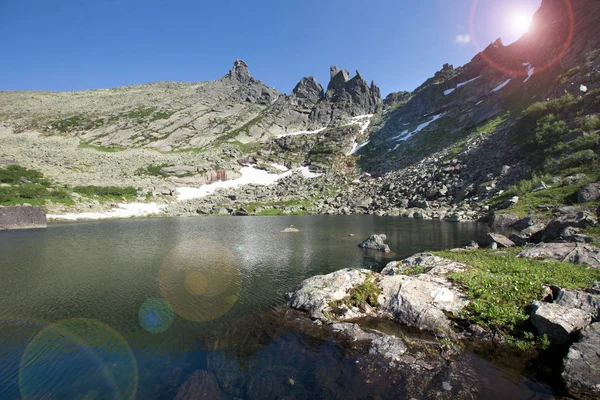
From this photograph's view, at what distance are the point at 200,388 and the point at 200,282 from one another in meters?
14.4

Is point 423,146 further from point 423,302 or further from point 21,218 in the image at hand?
point 21,218

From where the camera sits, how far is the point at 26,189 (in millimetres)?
79750

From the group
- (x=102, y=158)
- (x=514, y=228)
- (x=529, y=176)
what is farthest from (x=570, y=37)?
(x=102, y=158)

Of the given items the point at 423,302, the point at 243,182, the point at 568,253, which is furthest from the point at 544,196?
the point at 243,182

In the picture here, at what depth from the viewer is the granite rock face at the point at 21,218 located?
6103 cm

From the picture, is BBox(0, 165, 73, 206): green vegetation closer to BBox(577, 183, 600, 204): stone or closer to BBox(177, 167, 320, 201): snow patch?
BBox(177, 167, 320, 201): snow patch

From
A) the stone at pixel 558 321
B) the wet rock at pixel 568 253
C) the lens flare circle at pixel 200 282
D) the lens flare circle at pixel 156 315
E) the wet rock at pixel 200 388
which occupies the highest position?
the wet rock at pixel 568 253

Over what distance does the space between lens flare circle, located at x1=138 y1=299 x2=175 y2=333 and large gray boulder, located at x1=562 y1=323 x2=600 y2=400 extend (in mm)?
18046

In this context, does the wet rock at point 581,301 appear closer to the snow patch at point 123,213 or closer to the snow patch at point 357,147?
the snow patch at point 123,213

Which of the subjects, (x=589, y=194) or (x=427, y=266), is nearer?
(x=427, y=266)

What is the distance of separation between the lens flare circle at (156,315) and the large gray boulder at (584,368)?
59.2ft

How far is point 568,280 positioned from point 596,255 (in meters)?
6.86

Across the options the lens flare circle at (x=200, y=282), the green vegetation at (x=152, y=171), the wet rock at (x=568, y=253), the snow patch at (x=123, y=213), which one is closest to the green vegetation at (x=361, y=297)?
the lens flare circle at (x=200, y=282)

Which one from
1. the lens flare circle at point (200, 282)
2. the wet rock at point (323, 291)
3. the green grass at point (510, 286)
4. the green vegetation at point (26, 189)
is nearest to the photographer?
the green grass at point (510, 286)
